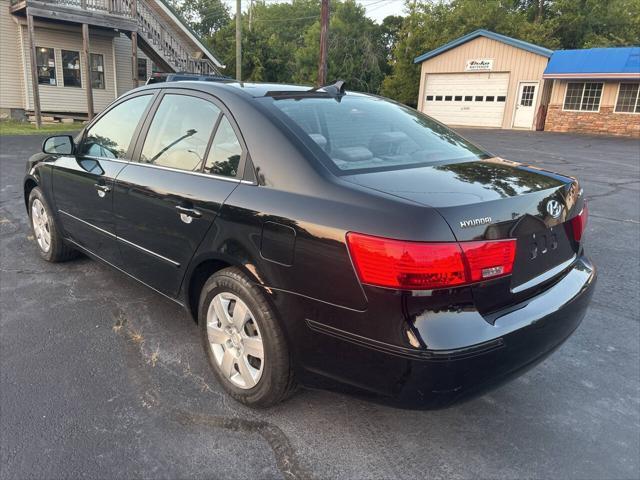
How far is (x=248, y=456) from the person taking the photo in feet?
7.63

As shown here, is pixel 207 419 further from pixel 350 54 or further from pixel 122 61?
pixel 350 54

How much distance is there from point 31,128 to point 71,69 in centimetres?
457

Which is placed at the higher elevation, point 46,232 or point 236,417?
point 46,232

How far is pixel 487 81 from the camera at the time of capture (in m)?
26.9

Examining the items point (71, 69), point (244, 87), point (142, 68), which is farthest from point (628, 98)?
point (244, 87)

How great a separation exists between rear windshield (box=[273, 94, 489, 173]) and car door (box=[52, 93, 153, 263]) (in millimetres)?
1283

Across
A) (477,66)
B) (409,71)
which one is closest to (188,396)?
(477,66)

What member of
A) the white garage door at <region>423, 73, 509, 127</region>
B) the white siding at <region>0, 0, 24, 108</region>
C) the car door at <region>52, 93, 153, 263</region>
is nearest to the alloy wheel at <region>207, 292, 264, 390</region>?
the car door at <region>52, 93, 153, 263</region>

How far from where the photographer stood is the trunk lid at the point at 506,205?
6.67ft

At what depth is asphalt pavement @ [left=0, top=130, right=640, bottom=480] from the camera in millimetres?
2279

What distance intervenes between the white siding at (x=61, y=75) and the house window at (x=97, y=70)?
0.45 feet

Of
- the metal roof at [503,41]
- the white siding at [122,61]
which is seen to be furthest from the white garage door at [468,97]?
the white siding at [122,61]

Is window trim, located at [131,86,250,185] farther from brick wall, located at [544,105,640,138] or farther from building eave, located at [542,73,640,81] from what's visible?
brick wall, located at [544,105,640,138]

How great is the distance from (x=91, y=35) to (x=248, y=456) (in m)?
23.5
